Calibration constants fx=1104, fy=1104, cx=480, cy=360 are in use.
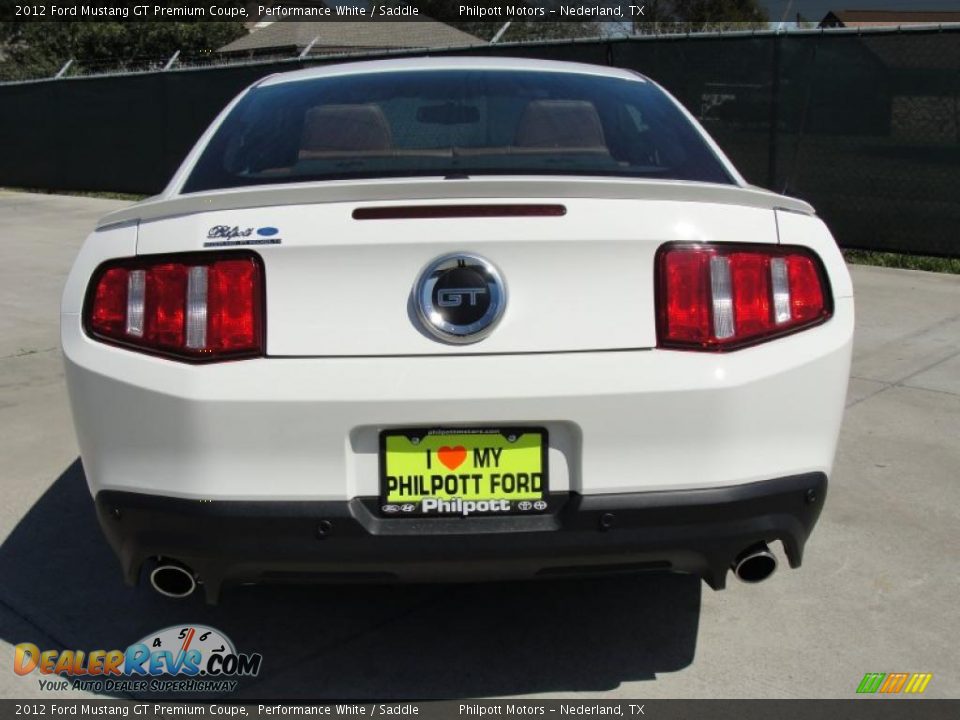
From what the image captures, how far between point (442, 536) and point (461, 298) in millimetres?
537

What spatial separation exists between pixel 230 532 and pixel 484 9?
48814 mm

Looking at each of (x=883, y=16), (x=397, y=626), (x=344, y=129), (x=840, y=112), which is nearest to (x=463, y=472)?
(x=397, y=626)

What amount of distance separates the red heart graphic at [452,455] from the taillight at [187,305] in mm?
471

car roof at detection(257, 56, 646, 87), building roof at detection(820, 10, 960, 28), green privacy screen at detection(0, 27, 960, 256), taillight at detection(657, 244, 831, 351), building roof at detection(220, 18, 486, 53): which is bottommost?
building roof at detection(220, 18, 486, 53)

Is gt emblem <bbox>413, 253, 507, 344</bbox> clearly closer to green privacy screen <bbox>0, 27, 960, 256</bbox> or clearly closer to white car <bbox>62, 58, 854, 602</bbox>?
white car <bbox>62, 58, 854, 602</bbox>

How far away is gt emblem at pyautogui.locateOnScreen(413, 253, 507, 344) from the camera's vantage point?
2451 millimetres

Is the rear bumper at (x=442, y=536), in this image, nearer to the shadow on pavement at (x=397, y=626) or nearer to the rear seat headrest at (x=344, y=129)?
the shadow on pavement at (x=397, y=626)

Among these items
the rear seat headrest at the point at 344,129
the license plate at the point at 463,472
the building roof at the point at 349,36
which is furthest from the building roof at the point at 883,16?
the license plate at the point at 463,472

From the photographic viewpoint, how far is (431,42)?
135 ft

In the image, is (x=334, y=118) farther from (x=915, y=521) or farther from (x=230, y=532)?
(x=915, y=521)

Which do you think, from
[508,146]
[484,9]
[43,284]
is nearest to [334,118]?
[508,146]

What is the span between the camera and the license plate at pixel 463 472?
2.48m

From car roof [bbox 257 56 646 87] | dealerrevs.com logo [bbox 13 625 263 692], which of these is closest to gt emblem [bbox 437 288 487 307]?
dealerrevs.com logo [bbox 13 625 263 692]

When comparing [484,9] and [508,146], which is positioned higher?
[508,146]
